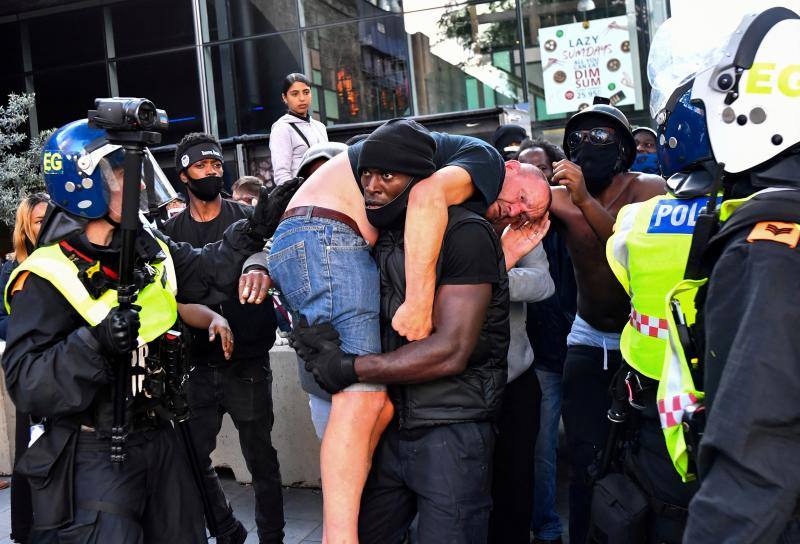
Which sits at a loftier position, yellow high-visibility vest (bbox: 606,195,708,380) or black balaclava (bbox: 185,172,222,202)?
black balaclava (bbox: 185,172,222,202)

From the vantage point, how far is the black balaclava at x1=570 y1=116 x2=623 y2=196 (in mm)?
4094

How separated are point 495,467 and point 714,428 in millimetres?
2283

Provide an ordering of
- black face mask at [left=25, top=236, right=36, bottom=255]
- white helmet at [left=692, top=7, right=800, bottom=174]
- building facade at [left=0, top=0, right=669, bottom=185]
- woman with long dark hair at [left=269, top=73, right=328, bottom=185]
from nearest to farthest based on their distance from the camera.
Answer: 1. white helmet at [left=692, top=7, right=800, bottom=174]
2. black face mask at [left=25, top=236, right=36, bottom=255]
3. woman with long dark hair at [left=269, top=73, right=328, bottom=185]
4. building facade at [left=0, top=0, right=669, bottom=185]

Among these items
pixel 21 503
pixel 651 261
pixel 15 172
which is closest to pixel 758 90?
pixel 651 261

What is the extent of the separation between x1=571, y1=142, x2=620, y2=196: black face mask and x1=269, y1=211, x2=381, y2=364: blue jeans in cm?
168

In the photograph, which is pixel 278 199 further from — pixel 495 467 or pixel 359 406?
pixel 495 467

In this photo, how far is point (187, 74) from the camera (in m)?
16.3

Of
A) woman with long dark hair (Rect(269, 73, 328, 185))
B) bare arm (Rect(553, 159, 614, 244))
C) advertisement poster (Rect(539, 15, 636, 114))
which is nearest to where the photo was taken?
bare arm (Rect(553, 159, 614, 244))

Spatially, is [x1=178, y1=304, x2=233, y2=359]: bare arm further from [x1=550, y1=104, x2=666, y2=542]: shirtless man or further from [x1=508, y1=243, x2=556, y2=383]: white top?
[x1=550, y1=104, x2=666, y2=542]: shirtless man

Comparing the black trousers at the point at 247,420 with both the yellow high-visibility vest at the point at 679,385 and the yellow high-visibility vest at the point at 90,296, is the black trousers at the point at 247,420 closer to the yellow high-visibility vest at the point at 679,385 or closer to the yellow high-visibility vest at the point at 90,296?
the yellow high-visibility vest at the point at 90,296

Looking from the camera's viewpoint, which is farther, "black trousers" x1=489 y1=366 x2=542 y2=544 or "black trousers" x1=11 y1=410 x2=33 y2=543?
"black trousers" x1=11 y1=410 x2=33 y2=543

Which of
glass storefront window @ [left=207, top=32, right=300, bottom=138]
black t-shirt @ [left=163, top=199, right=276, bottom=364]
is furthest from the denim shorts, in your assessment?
glass storefront window @ [left=207, top=32, right=300, bottom=138]

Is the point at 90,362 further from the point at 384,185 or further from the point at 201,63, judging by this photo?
the point at 201,63

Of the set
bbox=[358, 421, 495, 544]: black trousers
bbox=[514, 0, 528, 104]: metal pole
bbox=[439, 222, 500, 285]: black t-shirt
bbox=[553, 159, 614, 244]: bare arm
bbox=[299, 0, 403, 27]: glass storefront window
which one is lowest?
bbox=[358, 421, 495, 544]: black trousers
